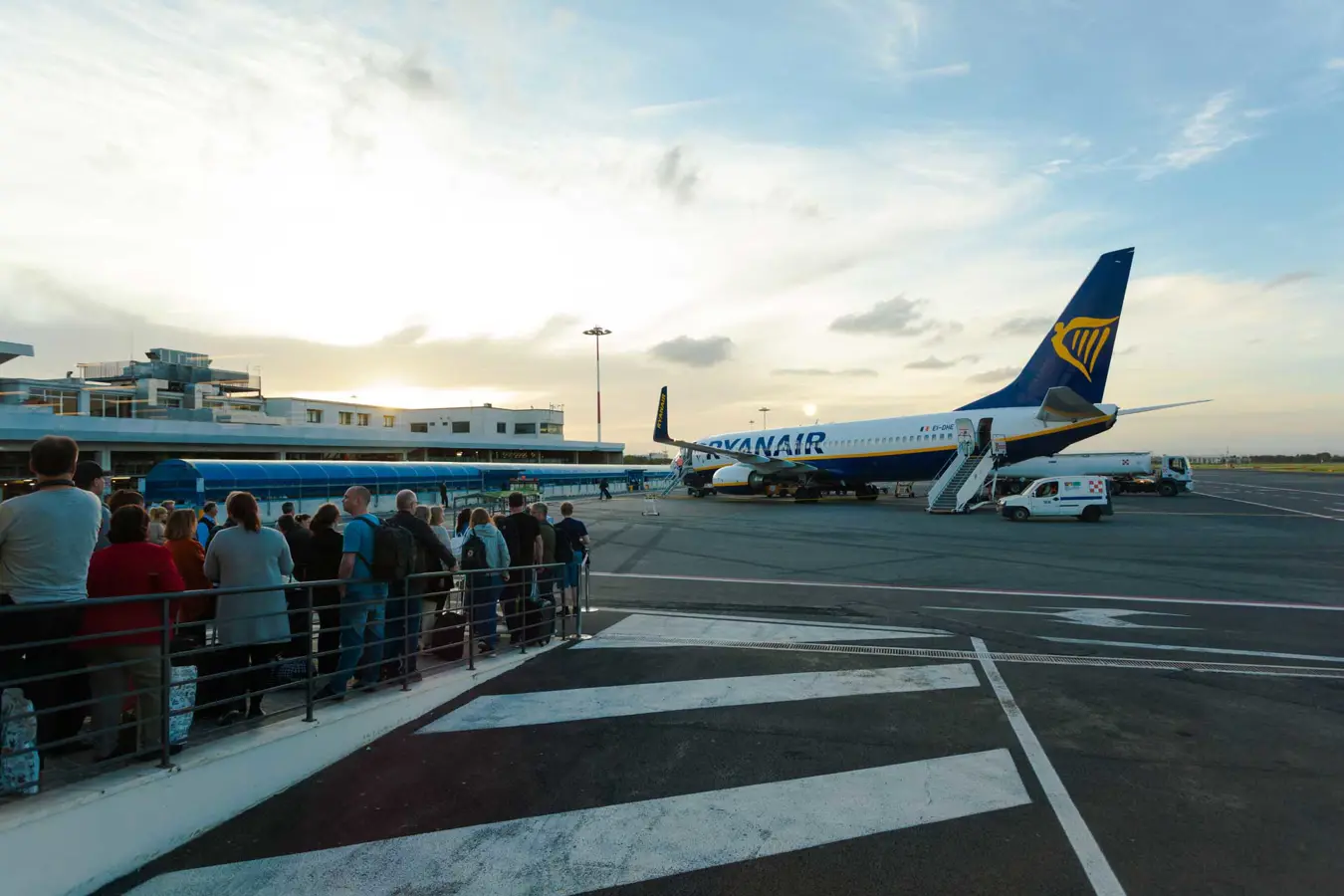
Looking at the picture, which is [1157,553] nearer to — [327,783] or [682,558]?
[682,558]

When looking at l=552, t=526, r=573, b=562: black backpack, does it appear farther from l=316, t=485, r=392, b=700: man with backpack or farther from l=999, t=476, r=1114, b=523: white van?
l=999, t=476, r=1114, b=523: white van

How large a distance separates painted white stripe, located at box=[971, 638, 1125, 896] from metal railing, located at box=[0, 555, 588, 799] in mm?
4868

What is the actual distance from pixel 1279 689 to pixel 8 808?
9689 millimetres

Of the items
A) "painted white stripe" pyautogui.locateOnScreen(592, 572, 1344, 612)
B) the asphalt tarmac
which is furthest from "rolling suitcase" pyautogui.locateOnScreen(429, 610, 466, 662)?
"painted white stripe" pyautogui.locateOnScreen(592, 572, 1344, 612)

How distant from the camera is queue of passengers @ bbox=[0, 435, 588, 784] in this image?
396cm

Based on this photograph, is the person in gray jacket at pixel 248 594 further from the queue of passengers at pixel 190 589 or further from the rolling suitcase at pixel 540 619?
the rolling suitcase at pixel 540 619

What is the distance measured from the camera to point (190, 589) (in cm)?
556

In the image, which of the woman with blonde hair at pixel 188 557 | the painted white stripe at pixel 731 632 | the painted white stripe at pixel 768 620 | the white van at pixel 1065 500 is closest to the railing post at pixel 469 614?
the painted white stripe at pixel 731 632

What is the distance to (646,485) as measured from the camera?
213 ft

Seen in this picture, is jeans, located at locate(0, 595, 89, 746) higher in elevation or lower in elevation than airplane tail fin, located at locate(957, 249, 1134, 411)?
lower

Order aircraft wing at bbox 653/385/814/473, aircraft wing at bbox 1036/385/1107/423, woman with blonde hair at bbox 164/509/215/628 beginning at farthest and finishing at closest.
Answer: aircraft wing at bbox 653/385/814/473, aircraft wing at bbox 1036/385/1107/423, woman with blonde hair at bbox 164/509/215/628

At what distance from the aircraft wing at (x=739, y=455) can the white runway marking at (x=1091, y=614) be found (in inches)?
1079

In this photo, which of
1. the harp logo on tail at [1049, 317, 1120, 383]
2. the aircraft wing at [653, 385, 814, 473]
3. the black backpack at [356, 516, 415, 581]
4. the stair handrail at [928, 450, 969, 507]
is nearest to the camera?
the black backpack at [356, 516, 415, 581]

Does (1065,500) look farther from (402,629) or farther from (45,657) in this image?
(45,657)
